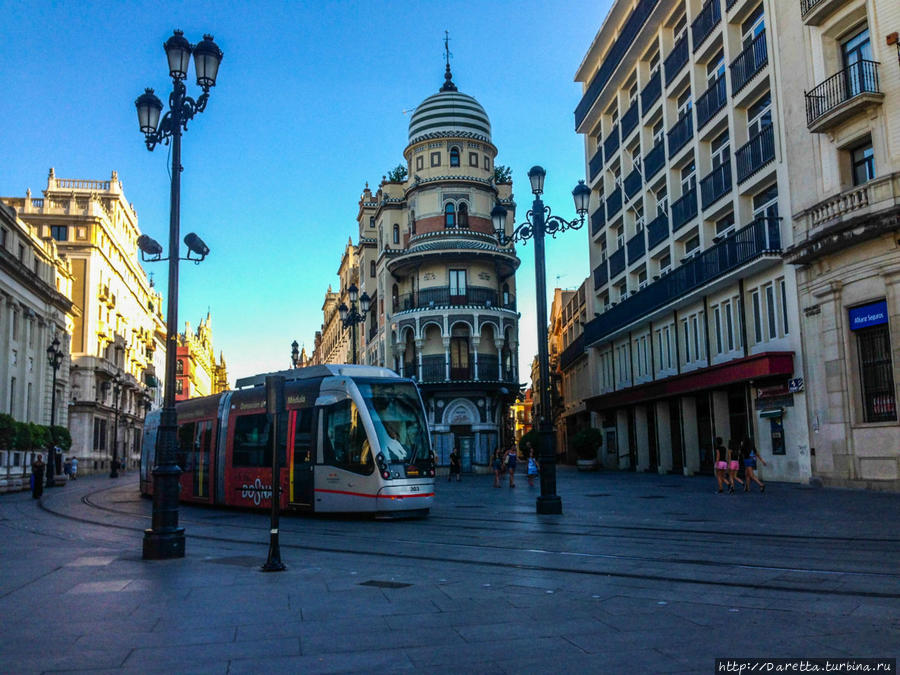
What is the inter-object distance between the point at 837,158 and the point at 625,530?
14.9m

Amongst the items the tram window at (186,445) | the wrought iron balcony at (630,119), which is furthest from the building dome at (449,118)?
the tram window at (186,445)

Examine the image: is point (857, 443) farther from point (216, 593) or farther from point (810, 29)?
point (216, 593)

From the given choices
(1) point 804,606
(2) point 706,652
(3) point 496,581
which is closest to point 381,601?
(3) point 496,581

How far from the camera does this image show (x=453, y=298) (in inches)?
1923

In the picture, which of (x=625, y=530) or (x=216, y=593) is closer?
(x=216, y=593)

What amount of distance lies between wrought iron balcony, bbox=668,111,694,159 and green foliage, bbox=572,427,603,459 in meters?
15.7

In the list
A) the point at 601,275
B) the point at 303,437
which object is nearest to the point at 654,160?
the point at 601,275

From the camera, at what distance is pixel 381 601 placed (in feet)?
25.3

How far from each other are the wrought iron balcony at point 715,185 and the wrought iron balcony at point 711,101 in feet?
7.43

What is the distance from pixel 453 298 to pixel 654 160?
50.6 ft

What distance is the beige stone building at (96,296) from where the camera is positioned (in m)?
64.8

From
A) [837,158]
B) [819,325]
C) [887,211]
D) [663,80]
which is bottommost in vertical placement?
[819,325]

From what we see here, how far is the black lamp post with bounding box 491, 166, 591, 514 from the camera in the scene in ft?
56.6

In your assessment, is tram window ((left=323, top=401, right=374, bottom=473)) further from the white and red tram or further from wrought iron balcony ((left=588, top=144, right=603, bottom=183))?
wrought iron balcony ((left=588, top=144, right=603, bottom=183))
